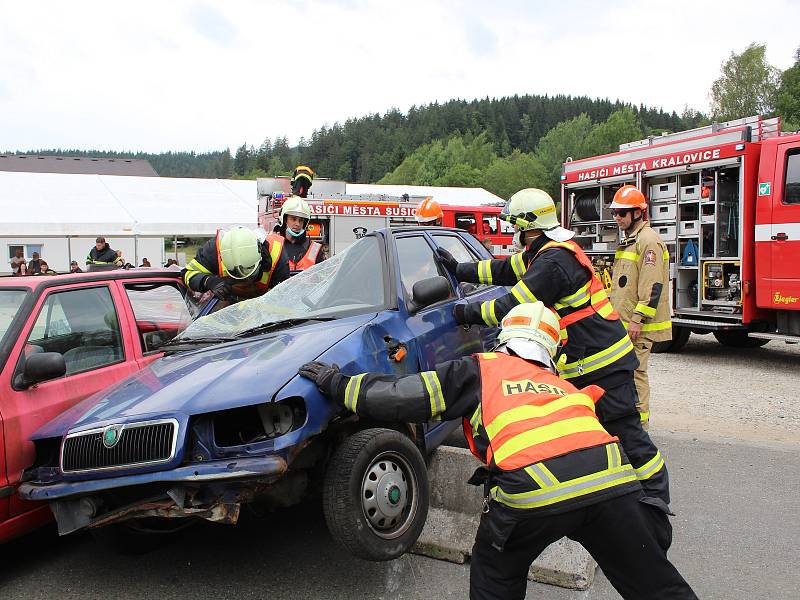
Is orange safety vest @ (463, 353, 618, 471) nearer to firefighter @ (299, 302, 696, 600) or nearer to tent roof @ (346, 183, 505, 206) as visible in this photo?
firefighter @ (299, 302, 696, 600)

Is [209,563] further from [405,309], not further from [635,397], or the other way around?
[635,397]

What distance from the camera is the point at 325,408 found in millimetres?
2988

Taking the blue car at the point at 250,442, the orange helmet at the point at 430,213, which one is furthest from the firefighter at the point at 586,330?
the orange helmet at the point at 430,213

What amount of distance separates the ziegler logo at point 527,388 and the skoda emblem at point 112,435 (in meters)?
1.69

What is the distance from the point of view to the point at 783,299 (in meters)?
8.35

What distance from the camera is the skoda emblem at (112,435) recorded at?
3002 millimetres

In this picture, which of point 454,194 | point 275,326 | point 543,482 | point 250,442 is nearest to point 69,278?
point 275,326

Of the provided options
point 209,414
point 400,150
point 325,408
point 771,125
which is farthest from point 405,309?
point 400,150

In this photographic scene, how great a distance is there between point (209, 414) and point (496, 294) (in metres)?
2.90

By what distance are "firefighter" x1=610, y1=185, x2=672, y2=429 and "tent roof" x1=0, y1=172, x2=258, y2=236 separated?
16.5 metres

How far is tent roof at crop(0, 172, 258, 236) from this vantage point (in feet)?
65.9

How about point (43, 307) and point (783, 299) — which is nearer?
point (43, 307)

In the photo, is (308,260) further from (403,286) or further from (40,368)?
(40,368)

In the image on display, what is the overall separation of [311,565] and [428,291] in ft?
5.06
